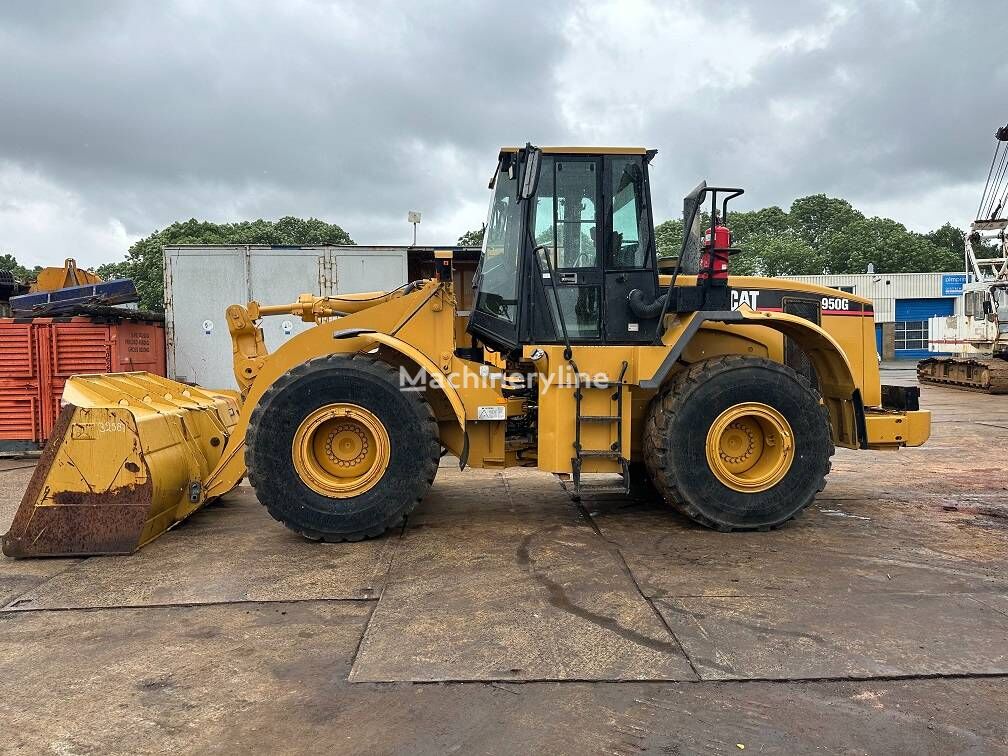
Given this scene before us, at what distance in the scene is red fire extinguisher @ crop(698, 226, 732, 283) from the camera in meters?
5.21

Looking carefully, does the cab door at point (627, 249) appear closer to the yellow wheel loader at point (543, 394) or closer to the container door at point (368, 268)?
the yellow wheel loader at point (543, 394)

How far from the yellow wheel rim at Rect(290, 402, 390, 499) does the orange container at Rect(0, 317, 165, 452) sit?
22.2ft

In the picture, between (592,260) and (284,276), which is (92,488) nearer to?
(592,260)

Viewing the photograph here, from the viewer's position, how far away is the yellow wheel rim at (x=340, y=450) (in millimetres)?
5031

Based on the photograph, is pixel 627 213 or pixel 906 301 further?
pixel 906 301

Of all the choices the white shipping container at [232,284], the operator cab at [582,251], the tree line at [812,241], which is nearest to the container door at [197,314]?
the white shipping container at [232,284]

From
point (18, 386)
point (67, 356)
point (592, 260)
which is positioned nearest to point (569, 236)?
point (592, 260)

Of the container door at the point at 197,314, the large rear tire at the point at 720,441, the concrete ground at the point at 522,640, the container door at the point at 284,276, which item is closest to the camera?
the concrete ground at the point at 522,640

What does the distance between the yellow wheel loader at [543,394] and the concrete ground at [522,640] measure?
0.39 meters

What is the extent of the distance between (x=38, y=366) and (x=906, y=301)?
3866cm

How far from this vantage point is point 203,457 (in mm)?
5777

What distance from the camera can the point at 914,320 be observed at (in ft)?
120

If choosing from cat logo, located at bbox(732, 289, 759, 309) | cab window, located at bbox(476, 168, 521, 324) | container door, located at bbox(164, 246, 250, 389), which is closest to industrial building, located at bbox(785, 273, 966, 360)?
container door, located at bbox(164, 246, 250, 389)

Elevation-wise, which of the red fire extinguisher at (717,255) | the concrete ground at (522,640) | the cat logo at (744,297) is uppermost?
the red fire extinguisher at (717,255)
